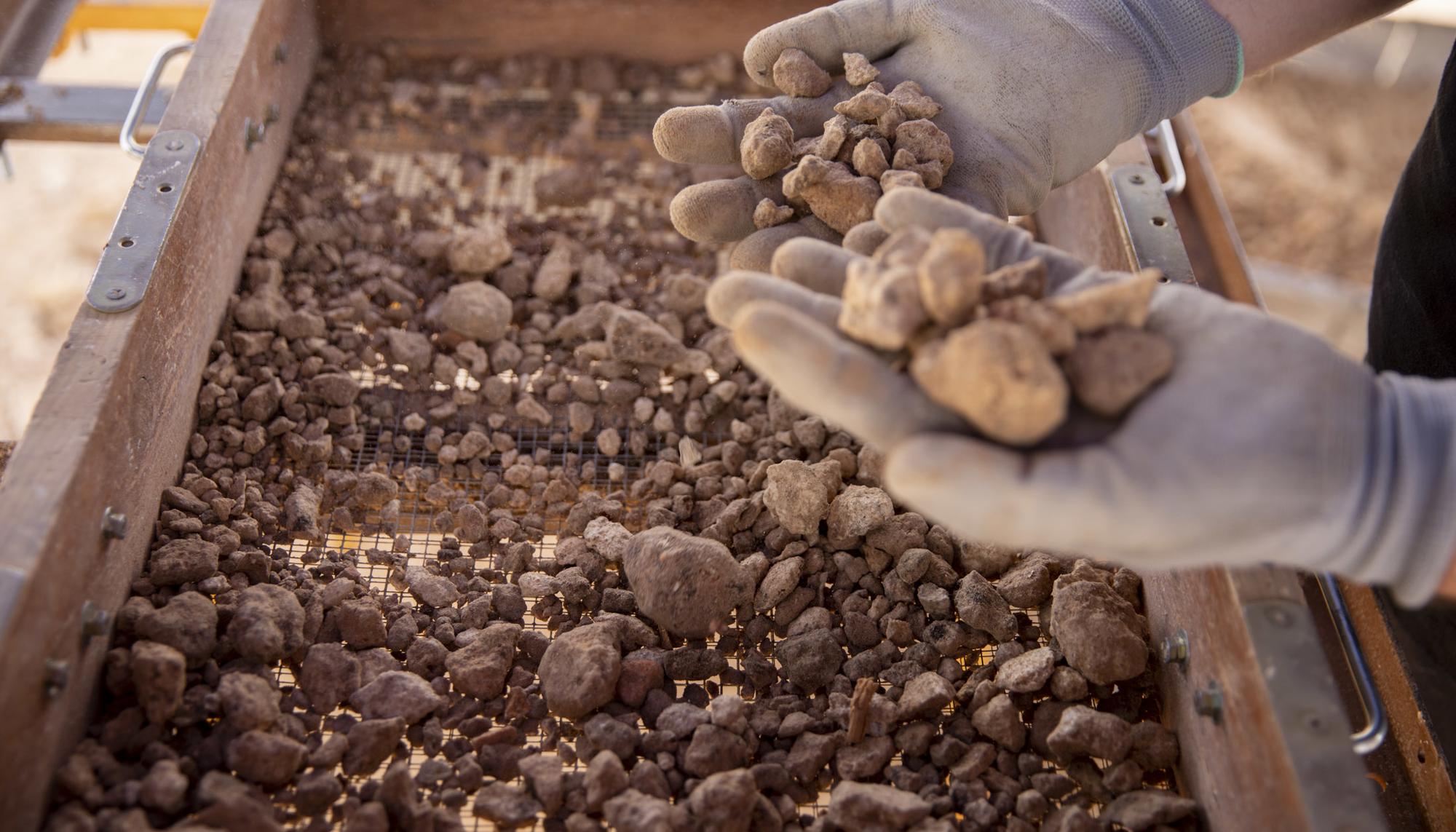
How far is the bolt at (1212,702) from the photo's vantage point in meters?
1.09

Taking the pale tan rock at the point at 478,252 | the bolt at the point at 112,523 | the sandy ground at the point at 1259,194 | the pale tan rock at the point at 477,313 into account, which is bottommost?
the sandy ground at the point at 1259,194

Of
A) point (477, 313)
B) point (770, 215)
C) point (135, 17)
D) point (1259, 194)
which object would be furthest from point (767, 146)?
point (1259, 194)

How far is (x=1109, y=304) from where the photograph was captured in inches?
36.8

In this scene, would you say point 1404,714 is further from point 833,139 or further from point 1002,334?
point 833,139

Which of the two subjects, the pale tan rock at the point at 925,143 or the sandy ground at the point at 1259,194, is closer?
the pale tan rock at the point at 925,143

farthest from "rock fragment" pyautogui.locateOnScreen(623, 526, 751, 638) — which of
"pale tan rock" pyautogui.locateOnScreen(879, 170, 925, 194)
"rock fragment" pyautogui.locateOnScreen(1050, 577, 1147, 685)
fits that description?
"pale tan rock" pyautogui.locateOnScreen(879, 170, 925, 194)

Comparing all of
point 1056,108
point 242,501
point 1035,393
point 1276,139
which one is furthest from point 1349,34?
point 242,501

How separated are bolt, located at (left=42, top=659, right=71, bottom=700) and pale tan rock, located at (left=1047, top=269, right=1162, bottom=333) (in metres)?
1.00

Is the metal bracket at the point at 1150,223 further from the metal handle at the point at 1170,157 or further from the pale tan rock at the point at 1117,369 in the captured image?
the pale tan rock at the point at 1117,369

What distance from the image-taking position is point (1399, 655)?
4.42 ft

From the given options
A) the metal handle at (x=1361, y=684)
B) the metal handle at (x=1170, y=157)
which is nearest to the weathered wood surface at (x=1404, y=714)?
the metal handle at (x=1361, y=684)

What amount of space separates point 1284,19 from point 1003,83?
412 millimetres

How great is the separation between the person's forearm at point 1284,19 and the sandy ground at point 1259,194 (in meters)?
1.59

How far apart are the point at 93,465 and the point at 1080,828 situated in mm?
1096
